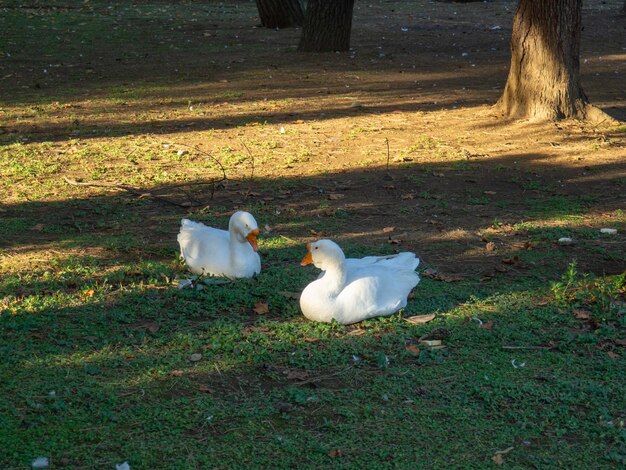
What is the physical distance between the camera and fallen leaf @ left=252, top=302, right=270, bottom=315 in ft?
17.4

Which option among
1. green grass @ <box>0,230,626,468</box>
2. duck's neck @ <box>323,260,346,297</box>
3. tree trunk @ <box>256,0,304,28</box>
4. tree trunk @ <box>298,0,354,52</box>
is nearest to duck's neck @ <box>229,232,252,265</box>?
green grass @ <box>0,230,626,468</box>

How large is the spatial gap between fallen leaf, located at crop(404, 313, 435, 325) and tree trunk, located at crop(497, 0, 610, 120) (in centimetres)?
540

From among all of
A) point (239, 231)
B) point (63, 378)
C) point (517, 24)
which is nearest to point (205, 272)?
point (239, 231)

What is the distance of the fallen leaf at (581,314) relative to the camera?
17.3 ft

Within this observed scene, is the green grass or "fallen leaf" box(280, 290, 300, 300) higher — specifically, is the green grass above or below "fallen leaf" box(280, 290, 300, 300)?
below

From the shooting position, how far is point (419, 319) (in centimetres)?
515

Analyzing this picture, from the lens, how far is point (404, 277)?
5.33 metres

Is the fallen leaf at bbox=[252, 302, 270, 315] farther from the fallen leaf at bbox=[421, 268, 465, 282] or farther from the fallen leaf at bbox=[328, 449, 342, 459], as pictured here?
the fallen leaf at bbox=[328, 449, 342, 459]

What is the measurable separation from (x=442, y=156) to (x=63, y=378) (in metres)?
5.53

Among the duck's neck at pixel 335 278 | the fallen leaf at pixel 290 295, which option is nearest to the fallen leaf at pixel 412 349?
the duck's neck at pixel 335 278

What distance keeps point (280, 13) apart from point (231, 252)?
1365cm

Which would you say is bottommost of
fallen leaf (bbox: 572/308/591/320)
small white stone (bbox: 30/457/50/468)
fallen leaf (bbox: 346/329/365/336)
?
small white stone (bbox: 30/457/50/468)

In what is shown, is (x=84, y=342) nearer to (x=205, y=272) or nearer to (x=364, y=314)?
(x=205, y=272)

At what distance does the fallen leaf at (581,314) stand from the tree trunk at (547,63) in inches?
197
